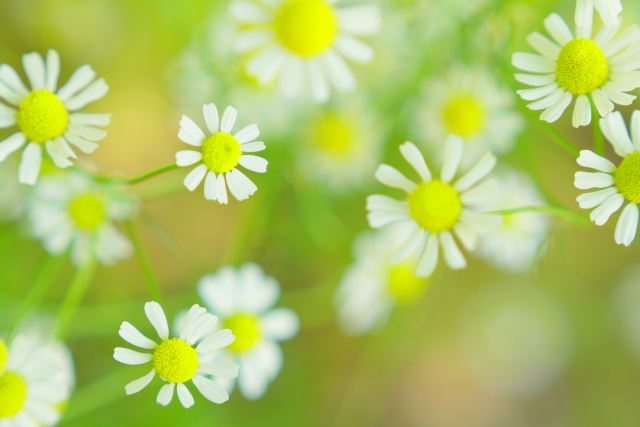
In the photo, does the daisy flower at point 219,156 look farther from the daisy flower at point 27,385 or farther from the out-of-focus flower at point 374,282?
the out-of-focus flower at point 374,282

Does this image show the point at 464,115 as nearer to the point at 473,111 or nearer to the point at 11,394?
the point at 473,111

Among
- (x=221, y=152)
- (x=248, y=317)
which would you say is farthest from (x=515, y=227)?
(x=221, y=152)

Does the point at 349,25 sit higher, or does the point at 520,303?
the point at 349,25

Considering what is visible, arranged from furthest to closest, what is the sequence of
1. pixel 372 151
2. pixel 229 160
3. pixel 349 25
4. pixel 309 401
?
pixel 309 401
pixel 372 151
pixel 349 25
pixel 229 160

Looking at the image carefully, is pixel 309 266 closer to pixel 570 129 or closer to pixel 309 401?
pixel 309 401

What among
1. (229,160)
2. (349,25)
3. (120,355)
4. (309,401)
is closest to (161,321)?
(120,355)

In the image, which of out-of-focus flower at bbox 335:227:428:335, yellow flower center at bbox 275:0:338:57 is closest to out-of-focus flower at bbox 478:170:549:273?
out-of-focus flower at bbox 335:227:428:335
